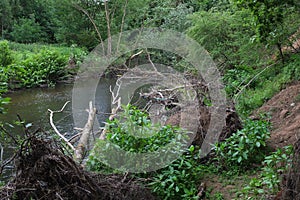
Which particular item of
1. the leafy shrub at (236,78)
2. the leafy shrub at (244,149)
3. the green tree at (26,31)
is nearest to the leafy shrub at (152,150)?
the leafy shrub at (244,149)

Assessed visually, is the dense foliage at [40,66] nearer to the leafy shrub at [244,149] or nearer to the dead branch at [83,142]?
the dead branch at [83,142]

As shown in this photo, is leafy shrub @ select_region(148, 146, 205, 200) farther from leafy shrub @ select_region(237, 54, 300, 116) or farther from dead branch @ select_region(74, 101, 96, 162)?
leafy shrub @ select_region(237, 54, 300, 116)

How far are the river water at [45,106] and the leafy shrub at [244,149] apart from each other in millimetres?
2906

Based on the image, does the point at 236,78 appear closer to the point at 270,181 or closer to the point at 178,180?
the point at 178,180

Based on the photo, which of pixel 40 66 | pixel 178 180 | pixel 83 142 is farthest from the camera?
pixel 40 66

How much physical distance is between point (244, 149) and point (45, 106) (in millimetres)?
6390

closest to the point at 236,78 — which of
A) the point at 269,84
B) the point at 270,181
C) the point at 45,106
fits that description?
the point at 269,84

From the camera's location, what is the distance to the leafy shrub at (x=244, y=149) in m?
3.90

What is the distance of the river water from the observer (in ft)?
23.0

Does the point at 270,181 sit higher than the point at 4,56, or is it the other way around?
the point at 4,56

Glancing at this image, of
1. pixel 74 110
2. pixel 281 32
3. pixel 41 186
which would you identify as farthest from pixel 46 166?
pixel 74 110

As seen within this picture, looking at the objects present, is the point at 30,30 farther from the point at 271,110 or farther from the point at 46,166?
the point at 46,166

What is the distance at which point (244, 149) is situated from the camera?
3.96 m

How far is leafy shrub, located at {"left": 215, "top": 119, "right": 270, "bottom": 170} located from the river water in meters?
2.91
